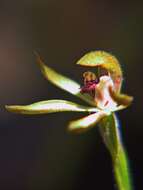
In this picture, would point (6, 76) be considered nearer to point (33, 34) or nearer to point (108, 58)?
point (33, 34)

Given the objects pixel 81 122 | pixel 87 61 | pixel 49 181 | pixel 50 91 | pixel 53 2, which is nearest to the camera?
pixel 81 122

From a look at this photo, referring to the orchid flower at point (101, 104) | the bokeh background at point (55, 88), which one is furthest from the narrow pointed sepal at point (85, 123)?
the bokeh background at point (55, 88)

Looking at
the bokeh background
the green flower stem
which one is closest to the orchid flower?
the green flower stem

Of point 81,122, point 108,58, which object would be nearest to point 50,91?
point 108,58

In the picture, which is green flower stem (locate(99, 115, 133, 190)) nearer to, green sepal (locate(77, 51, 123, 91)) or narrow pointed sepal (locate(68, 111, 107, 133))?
narrow pointed sepal (locate(68, 111, 107, 133))

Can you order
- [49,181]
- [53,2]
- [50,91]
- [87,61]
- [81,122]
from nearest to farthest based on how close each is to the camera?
[81,122] < [87,61] < [49,181] < [50,91] < [53,2]

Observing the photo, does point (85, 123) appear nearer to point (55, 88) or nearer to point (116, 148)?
point (116, 148)

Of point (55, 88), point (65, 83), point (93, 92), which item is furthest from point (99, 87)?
point (55, 88)

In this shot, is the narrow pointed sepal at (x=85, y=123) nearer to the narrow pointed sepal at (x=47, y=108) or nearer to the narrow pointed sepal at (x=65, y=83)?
the narrow pointed sepal at (x=47, y=108)
